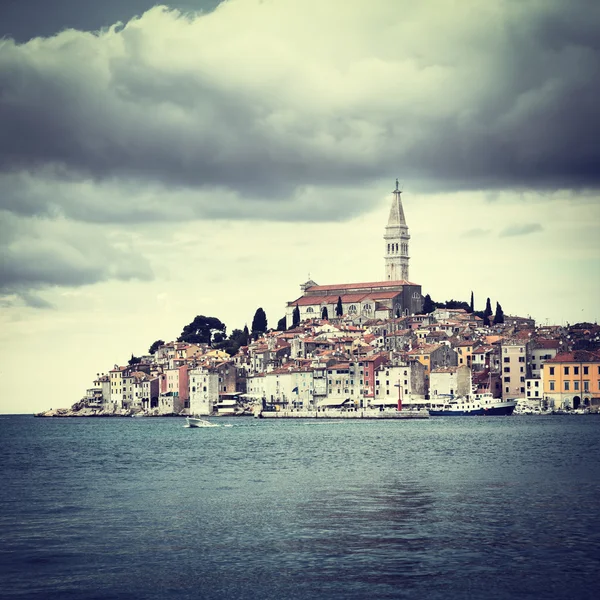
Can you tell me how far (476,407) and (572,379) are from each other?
9.63 metres

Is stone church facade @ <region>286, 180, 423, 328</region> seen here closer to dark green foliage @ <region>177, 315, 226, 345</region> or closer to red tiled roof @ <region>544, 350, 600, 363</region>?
dark green foliage @ <region>177, 315, 226, 345</region>

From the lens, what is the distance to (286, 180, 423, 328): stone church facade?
150 meters

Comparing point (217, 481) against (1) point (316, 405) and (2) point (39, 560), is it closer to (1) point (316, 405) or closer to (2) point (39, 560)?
(2) point (39, 560)

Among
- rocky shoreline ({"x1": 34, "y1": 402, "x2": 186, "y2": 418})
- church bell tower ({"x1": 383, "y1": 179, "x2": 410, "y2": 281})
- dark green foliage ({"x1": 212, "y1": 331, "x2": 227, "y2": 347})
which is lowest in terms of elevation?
rocky shoreline ({"x1": 34, "y1": 402, "x2": 186, "y2": 418})

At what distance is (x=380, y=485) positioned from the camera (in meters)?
32.9

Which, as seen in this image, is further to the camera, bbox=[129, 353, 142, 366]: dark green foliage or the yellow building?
bbox=[129, 353, 142, 366]: dark green foliage

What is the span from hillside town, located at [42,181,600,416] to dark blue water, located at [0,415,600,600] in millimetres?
61383

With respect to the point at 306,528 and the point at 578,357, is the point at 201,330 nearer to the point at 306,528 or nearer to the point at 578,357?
the point at 578,357

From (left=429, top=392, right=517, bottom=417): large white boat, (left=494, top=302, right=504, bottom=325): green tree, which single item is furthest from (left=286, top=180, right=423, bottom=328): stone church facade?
(left=429, top=392, right=517, bottom=417): large white boat

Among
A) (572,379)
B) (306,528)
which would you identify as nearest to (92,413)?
(572,379)

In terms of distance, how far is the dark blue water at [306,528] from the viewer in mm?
18438

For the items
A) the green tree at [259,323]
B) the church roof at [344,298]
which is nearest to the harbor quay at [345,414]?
the green tree at [259,323]

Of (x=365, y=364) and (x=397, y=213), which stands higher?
(x=397, y=213)

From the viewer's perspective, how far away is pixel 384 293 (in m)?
153
